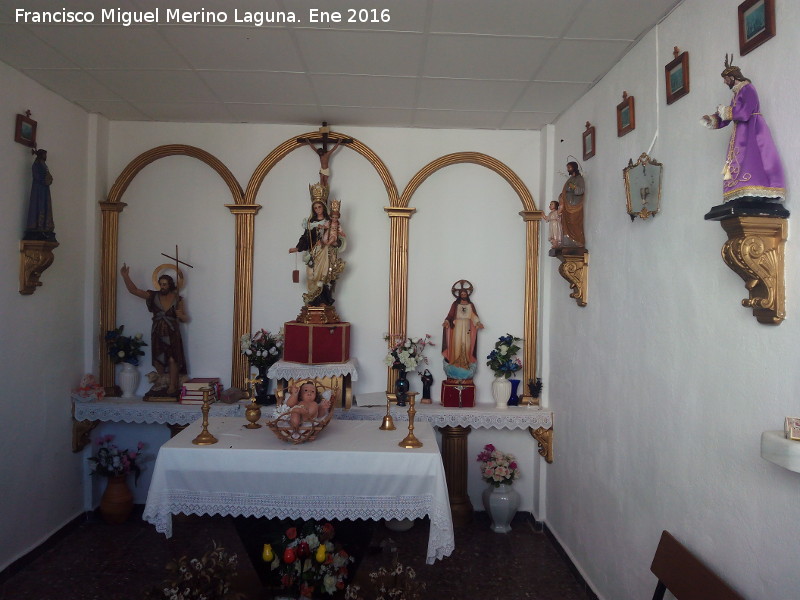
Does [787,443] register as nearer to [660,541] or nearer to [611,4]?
[660,541]

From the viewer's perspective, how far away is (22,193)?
4680 mm

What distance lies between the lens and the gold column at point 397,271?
19.2ft

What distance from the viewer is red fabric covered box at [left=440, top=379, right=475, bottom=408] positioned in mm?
5575

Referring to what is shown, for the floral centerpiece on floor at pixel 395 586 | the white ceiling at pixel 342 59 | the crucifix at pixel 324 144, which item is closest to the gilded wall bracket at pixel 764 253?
the white ceiling at pixel 342 59

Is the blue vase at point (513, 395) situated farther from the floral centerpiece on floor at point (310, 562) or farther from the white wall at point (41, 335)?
the white wall at point (41, 335)

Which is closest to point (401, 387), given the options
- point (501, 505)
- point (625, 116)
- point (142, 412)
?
point (501, 505)

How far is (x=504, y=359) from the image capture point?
5.60m

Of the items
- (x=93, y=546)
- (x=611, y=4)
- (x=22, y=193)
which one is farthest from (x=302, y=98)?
(x=93, y=546)

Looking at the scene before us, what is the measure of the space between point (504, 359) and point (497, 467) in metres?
0.98

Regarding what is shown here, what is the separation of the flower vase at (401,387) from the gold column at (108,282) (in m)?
2.70

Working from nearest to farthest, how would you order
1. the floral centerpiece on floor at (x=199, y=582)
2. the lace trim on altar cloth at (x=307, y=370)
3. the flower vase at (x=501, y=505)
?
the floral centerpiece on floor at (x=199, y=582), the lace trim on altar cloth at (x=307, y=370), the flower vase at (x=501, y=505)

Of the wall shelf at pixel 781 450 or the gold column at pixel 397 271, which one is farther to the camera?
the gold column at pixel 397 271

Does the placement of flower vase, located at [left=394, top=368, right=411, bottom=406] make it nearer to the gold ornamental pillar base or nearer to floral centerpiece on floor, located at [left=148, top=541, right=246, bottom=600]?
the gold ornamental pillar base

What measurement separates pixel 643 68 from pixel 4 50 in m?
4.28
